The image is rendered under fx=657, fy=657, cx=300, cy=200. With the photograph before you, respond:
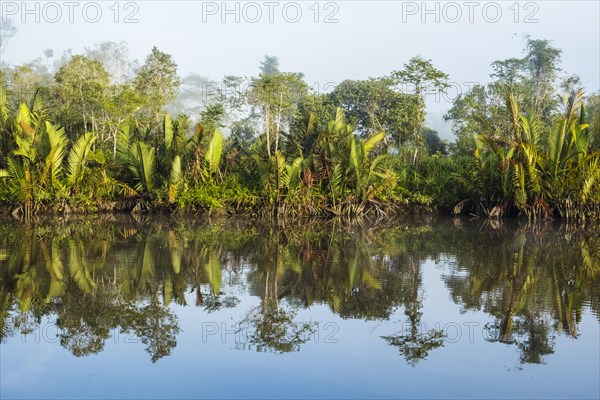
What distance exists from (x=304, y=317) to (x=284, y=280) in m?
2.18

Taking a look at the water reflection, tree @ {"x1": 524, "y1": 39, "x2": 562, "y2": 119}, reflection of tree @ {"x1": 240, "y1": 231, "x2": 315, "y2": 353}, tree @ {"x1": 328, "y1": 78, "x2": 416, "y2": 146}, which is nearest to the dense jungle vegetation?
the water reflection

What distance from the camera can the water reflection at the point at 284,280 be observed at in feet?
23.5

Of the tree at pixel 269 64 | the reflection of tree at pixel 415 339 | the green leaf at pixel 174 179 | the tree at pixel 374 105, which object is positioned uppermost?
the tree at pixel 269 64

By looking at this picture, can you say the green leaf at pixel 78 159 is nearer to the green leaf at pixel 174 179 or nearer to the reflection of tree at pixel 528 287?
the green leaf at pixel 174 179

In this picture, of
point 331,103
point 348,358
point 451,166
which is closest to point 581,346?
point 348,358

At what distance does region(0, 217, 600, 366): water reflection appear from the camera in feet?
23.5

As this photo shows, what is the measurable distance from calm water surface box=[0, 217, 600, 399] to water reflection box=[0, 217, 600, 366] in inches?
1.4

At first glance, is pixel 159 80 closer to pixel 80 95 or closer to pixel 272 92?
pixel 80 95

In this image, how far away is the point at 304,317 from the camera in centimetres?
766

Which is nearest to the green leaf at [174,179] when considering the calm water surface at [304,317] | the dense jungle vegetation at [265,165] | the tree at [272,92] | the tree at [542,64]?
the dense jungle vegetation at [265,165]

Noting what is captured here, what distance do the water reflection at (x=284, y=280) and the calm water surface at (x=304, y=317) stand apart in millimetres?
36

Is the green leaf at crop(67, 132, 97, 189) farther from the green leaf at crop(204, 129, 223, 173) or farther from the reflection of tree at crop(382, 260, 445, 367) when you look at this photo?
the reflection of tree at crop(382, 260, 445, 367)

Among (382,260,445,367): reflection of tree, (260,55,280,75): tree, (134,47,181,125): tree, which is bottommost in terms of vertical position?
(382,260,445,367): reflection of tree

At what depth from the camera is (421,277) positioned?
1020 cm
